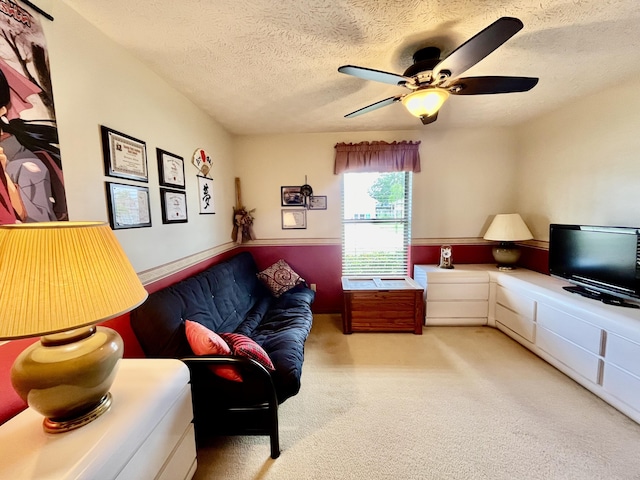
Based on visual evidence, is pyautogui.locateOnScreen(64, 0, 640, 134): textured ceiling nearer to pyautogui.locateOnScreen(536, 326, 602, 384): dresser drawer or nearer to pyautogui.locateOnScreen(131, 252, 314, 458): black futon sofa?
pyautogui.locateOnScreen(131, 252, 314, 458): black futon sofa

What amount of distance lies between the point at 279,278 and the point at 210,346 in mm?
1671

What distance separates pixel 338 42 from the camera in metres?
1.54

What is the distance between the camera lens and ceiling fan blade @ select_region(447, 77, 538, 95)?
4.91 ft

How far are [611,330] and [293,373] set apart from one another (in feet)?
7.09

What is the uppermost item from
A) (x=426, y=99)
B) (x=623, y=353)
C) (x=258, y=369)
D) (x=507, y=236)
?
(x=426, y=99)

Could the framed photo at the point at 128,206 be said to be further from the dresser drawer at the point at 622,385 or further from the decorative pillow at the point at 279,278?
the dresser drawer at the point at 622,385

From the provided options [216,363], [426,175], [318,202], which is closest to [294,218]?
[318,202]

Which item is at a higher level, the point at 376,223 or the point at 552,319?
the point at 376,223

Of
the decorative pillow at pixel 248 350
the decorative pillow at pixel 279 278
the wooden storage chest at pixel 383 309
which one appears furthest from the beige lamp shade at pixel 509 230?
the decorative pillow at pixel 248 350

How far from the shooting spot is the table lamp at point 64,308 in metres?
0.65

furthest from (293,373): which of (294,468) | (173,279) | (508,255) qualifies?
(508,255)

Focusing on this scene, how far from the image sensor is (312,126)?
9.89 ft

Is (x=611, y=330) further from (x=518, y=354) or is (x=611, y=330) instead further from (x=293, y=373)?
(x=293, y=373)

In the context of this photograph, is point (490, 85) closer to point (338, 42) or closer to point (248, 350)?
point (338, 42)
